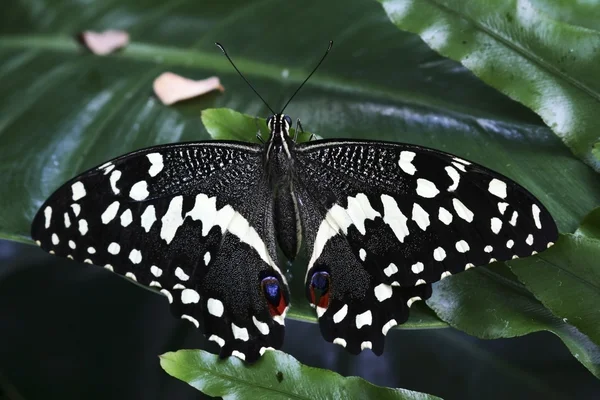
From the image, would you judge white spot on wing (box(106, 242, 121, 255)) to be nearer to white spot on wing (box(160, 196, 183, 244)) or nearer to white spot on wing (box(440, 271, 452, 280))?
white spot on wing (box(160, 196, 183, 244))

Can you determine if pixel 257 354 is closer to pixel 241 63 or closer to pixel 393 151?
pixel 393 151

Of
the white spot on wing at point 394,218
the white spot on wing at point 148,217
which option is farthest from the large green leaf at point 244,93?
the white spot on wing at point 148,217

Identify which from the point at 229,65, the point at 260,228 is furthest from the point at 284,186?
the point at 229,65

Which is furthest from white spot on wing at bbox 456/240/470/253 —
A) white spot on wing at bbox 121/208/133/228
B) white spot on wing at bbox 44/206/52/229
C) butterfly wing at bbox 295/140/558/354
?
white spot on wing at bbox 44/206/52/229

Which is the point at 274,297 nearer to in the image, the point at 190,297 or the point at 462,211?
the point at 190,297

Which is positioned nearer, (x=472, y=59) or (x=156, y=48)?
(x=472, y=59)

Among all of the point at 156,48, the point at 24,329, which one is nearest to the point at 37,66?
the point at 156,48
